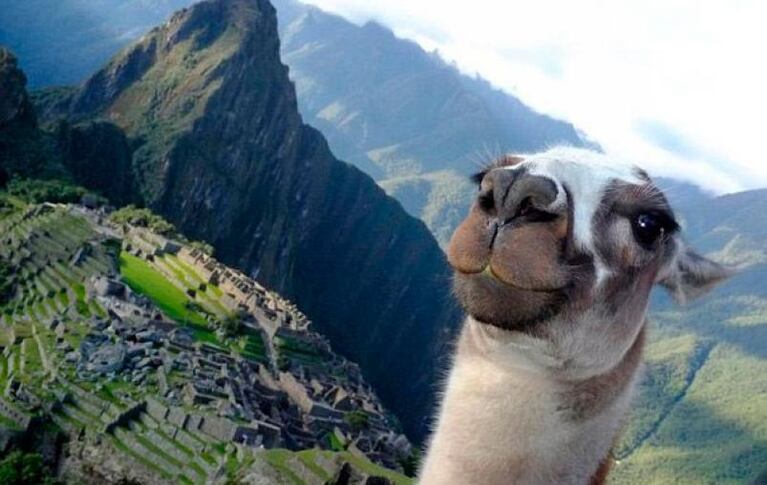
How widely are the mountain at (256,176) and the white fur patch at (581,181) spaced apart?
3584 inches

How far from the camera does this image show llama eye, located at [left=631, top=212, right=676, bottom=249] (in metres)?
3.20

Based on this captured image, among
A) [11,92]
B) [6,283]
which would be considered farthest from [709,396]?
[6,283]

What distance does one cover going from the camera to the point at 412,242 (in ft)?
488

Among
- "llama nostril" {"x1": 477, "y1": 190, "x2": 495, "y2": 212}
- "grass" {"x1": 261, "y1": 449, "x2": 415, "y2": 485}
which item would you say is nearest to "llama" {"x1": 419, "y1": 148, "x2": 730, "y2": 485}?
"llama nostril" {"x1": 477, "y1": 190, "x2": 495, "y2": 212}

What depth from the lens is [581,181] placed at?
10.3 feet

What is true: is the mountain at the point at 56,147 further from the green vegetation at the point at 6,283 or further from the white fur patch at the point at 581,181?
the white fur patch at the point at 581,181

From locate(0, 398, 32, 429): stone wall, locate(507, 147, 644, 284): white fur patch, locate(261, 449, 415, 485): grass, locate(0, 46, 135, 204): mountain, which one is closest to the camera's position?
locate(507, 147, 644, 284): white fur patch

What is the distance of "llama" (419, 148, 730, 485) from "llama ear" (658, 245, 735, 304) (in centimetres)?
6

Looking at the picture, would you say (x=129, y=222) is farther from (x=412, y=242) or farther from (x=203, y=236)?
(x=412, y=242)

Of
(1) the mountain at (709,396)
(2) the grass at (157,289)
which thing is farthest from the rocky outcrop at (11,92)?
(1) the mountain at (709,396)

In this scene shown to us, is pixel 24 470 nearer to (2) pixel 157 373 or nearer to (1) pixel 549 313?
(2) pixel 157 373

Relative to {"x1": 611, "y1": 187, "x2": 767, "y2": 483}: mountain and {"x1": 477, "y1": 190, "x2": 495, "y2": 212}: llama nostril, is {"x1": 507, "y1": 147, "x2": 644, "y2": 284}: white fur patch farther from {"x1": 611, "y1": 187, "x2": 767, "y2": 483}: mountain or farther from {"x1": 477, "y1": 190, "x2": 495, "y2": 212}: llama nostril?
{"x1": 611, "y1": 187, "x2": 767, "y2": 483}: mountain

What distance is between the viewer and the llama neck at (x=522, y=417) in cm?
315

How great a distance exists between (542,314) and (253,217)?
351 ft
